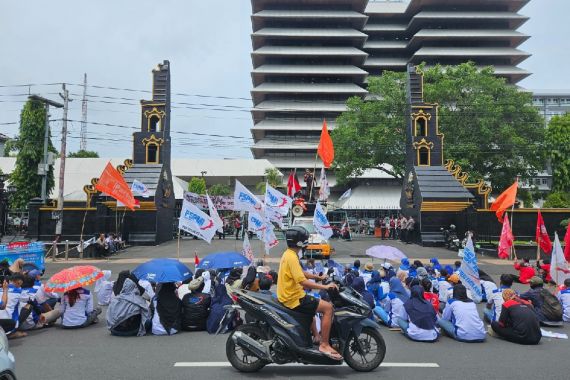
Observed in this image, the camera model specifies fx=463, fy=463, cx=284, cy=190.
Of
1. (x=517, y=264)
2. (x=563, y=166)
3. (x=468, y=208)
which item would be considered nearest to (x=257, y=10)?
(x=563, y=166)

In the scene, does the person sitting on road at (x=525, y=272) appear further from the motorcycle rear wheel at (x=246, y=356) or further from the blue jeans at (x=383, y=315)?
the motorcycle rear wheel at (x=246, y=356)

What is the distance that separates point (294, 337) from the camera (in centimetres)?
577

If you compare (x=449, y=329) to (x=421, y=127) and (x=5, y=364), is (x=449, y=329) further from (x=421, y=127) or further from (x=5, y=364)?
(x=421, y=127)

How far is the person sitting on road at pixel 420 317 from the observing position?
764cm

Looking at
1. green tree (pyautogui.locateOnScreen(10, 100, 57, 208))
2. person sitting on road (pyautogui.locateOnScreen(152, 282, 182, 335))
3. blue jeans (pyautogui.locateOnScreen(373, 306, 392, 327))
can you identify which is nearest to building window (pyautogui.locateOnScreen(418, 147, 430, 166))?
blue jeans (pyautogui.locateOnScreen(373, 306, 392, 327))

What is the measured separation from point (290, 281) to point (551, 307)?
20.0ft

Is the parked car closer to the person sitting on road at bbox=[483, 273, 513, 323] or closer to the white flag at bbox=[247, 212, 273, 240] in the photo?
the person sitting on road at bbox=[483, 273, 513, 323]

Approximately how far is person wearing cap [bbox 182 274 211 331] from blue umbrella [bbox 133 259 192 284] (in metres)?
0.34

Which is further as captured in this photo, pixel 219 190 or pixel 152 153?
pixel 219 190

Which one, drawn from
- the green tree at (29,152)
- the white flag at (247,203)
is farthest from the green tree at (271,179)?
the white flag at (247,203)

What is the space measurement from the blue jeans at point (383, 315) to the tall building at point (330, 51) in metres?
60.4

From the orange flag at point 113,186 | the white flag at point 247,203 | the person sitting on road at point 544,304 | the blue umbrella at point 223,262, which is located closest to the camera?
the person sitting on road at point 544,304

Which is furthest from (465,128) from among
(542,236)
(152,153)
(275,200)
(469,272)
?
(469,272)

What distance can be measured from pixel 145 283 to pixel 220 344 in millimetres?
3156
